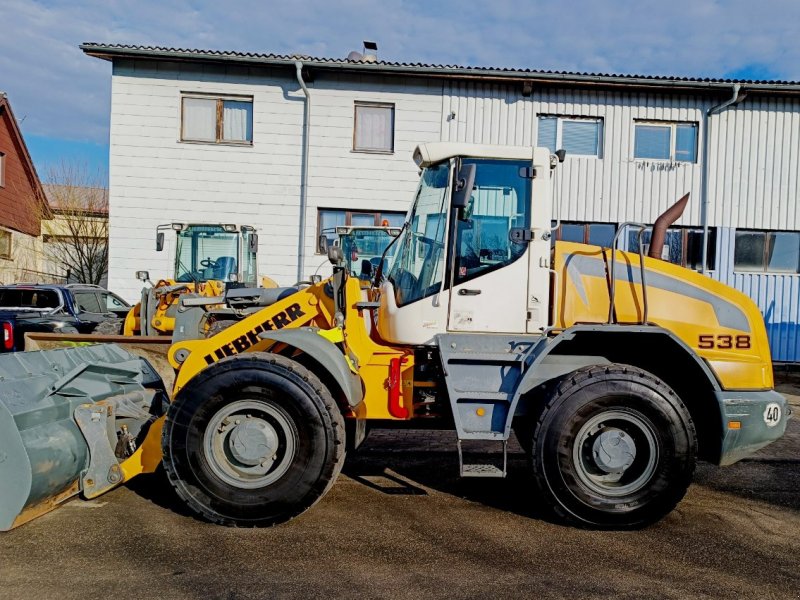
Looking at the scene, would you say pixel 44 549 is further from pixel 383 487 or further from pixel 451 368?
pixel 451 368

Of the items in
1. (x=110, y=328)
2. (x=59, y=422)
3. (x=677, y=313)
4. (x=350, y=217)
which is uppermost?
(x=350, y=217)

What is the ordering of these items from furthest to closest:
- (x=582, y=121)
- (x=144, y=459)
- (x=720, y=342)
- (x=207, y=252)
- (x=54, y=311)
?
1. (x=582, y=121)
2. (x=207, y=252)
3. (x=54, y=311)
4. (x=720, y=342)
5. (x=144, y=459)

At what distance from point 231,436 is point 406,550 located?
141cm

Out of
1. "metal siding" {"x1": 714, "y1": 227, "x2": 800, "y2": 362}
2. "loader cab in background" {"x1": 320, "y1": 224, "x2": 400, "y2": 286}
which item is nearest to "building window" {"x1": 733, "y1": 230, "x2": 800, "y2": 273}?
"metal siding" {"x1": 714, "y1": 227, "x2": 800, "y2": 362}

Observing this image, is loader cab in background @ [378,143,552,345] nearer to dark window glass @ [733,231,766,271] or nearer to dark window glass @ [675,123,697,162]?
dark window glass @ [675,123,697,162]

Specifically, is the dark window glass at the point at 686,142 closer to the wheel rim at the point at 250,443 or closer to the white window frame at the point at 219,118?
the white window frame at the point at 219,118

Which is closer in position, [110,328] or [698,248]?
[110,328]

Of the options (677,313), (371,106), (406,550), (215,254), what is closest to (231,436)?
(406,550)

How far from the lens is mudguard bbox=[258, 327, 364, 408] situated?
4.32 metres

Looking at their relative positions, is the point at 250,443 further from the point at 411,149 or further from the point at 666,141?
the point at 666,141

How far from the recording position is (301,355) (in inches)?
187

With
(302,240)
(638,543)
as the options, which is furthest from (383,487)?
(302,240)

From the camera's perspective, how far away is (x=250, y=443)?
13.9 ft

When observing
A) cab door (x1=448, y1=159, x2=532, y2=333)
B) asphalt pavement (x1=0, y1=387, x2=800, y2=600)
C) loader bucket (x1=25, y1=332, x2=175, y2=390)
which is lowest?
asphalt pavement (x1=0, y1=387, x2=800, y2=600)
